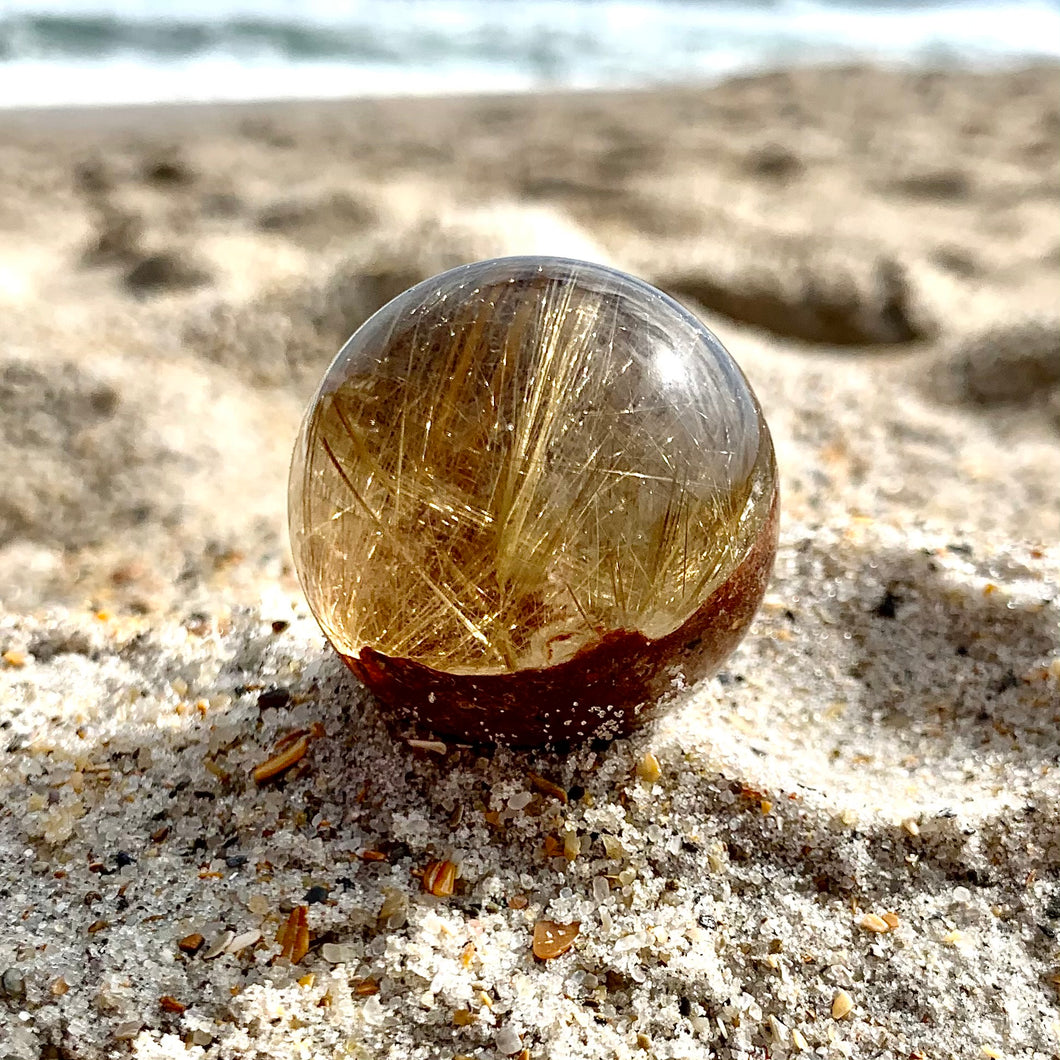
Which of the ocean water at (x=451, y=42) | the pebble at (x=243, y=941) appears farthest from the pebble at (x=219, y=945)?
the ocean water at (x=451, y=42)

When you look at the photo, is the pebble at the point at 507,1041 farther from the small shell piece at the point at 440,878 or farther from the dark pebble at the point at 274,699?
the dark pebble at the point at 274,699

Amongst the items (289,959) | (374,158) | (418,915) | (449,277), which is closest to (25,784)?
(289,959)

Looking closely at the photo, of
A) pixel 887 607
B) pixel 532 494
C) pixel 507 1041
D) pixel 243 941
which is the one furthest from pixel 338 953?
pixel 887 607

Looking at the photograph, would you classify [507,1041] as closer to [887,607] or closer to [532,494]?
[532,494]

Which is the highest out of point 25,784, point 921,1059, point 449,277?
point 449,277

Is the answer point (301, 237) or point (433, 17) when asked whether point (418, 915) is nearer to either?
point (301, 237)

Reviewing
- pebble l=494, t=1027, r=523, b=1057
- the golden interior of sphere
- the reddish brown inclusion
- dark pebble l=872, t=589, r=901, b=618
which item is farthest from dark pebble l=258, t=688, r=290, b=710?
dark pebble l=872, t=589, r=901, b=618
